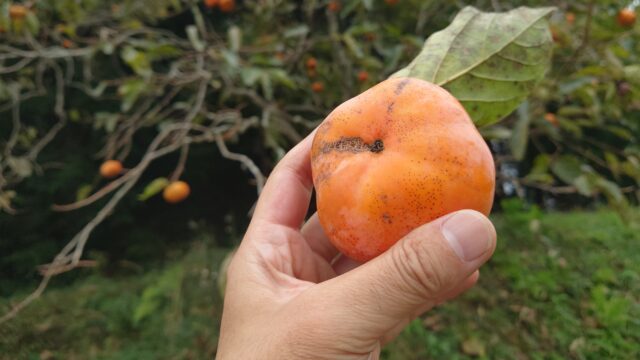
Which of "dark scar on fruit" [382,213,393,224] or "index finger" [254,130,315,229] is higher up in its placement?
"dark scar on fruit" [382,213,393,224]

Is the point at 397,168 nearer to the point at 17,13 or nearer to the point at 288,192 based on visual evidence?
the point at 288,192

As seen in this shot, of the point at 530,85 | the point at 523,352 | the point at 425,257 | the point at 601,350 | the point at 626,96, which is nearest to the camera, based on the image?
the point at 425,257

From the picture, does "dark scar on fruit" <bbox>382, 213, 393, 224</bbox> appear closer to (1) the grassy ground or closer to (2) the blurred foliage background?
(2) the blurred foliage background

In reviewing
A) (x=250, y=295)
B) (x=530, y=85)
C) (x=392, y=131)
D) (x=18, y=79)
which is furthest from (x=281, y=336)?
(x=18, y=79)

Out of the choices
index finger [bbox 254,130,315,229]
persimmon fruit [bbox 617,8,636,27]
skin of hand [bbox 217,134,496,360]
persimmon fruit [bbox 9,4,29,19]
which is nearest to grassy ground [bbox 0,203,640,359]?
persimmon fruit [bbox 617,8,636,27]

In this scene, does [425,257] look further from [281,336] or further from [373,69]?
[373,69]

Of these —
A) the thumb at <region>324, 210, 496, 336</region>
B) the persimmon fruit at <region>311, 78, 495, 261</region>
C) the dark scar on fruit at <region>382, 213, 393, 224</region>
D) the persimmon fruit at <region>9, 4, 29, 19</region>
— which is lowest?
the thumb at <region>324, 210, 496, 336</region>

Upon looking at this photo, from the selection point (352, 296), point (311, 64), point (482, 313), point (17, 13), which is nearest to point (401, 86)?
point (352, 296)
